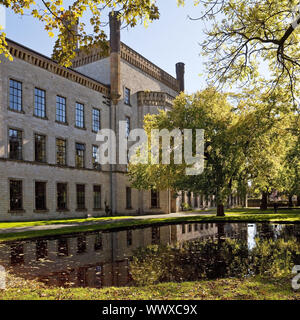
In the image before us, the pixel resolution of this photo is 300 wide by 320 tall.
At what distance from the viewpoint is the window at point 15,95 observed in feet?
80.8

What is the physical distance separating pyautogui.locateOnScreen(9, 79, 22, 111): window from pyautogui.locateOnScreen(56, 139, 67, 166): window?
194 inches

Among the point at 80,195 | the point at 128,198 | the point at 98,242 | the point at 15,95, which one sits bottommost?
the point at 98,242

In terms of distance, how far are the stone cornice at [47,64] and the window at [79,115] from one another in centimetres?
225

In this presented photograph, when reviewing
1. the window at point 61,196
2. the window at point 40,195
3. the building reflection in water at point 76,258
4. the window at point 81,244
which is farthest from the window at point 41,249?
the window at point 61,196

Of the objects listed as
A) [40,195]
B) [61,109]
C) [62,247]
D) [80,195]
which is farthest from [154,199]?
[62,247]

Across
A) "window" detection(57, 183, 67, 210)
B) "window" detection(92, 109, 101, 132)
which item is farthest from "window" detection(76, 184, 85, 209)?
"window" detection(92, 109, 101, 132)

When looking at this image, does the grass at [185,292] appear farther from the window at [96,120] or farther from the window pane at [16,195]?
the window at [96,120]

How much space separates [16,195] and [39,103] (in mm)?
8046

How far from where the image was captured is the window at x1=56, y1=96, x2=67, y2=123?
95.6 ft

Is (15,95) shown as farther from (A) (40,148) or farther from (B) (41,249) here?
(B) (41,249)

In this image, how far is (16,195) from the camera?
80.2 feet

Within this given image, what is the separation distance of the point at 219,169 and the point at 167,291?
19913mm

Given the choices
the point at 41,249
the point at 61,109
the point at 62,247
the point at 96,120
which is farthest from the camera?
the point at 96,120

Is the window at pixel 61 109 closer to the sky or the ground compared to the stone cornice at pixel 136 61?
closer to the ground
